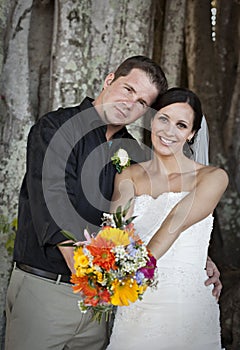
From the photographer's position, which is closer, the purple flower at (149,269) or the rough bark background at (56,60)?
the purple flower at (149,269)

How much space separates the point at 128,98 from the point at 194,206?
55 cm

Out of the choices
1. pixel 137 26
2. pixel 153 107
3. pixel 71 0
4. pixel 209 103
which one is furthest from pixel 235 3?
pixel 153 107

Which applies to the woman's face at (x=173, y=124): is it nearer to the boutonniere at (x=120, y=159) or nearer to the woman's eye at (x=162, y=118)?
the woman's eye at (x=162, y=118)

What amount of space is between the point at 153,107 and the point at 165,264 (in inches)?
28.1

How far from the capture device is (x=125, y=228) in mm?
2268

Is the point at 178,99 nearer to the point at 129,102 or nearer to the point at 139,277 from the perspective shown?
the point at 129,102

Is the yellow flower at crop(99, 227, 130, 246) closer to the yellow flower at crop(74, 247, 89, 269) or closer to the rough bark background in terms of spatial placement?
the yellow flower at crop(74, 247, 89, 269)

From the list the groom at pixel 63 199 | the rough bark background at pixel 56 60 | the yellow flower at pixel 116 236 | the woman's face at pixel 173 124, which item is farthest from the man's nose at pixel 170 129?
the rough bark background at pixel 56 60

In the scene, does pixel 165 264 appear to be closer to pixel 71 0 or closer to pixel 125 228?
pixel 125 228

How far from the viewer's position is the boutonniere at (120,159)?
2.79m

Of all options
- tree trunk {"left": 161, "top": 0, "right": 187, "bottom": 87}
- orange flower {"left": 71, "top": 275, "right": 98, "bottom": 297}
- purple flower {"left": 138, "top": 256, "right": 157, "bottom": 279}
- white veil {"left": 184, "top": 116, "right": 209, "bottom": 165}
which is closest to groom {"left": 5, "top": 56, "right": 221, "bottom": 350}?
orange flower {"left": 71, "top": 275, "right": 98, "bottom": 297}

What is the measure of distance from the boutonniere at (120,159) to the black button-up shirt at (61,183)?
0.02m

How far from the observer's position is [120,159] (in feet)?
9.14

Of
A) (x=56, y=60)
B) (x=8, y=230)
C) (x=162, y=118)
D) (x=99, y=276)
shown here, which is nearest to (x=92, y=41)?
(x=56, y=60)
